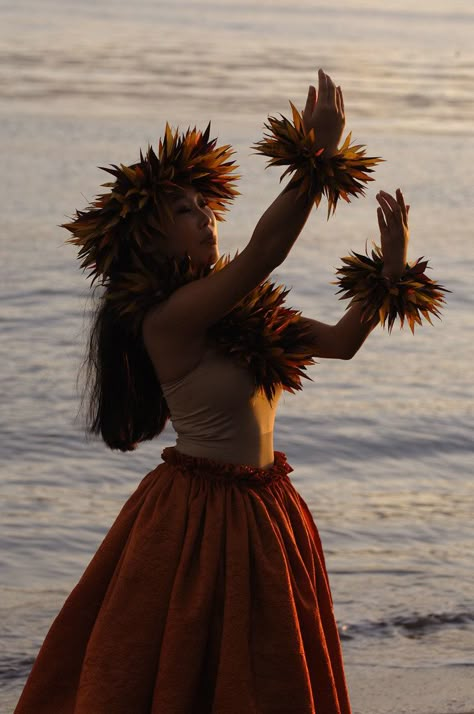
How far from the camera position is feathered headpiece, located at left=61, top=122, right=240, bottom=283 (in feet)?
11.3

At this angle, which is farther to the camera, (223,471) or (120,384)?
(120,384)

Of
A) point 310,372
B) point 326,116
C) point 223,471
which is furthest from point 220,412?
point 310,372

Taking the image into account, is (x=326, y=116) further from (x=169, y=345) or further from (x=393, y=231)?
(x=169, y=345)

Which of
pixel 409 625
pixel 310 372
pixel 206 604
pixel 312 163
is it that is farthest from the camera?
pixel 310 372

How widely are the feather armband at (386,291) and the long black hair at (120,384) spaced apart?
53 centimetres

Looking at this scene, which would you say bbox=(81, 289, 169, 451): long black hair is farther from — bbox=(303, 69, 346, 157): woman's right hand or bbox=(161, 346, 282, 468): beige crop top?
bbox=(303, 69, 346, 157): woman's right hand

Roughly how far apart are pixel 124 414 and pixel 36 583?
89.0 inches

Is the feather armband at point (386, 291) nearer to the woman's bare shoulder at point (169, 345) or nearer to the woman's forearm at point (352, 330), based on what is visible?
the woman's forearm at point (352, 330)

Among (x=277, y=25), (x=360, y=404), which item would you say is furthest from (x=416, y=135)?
(x=277, y=25)

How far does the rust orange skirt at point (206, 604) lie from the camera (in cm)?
333

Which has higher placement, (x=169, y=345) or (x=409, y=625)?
(x=169, y=345)

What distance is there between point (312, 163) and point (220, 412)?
63 centimetres

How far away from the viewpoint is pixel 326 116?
3184 millimetres

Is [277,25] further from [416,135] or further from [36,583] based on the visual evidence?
[36,583]
